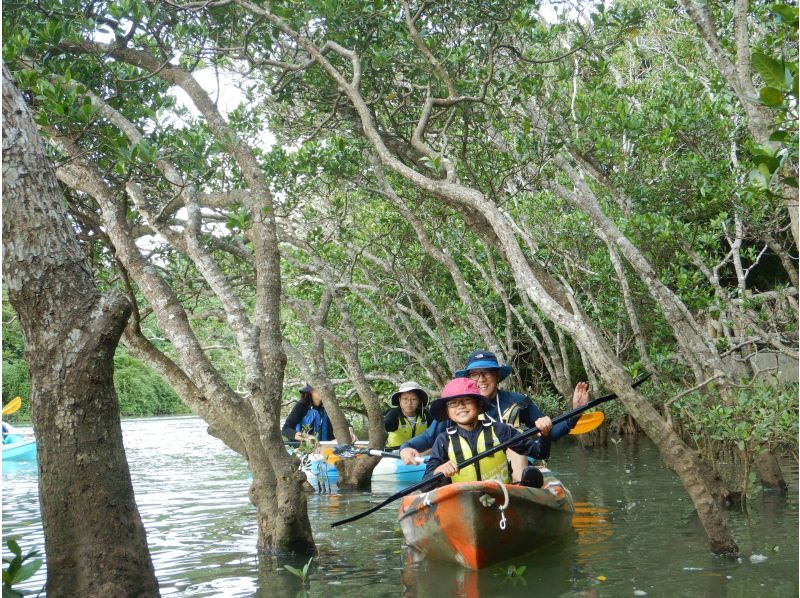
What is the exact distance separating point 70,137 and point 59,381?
3.96 metres

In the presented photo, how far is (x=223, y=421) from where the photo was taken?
24.4 ft

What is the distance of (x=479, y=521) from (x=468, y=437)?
2.72 ft

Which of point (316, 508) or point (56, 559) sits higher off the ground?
point (56, 559)

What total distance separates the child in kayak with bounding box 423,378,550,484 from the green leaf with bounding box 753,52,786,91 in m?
4.52

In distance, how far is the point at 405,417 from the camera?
1180 centimetres

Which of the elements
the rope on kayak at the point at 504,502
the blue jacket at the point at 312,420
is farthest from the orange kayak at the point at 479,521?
the blue jacket at the point at 312,420

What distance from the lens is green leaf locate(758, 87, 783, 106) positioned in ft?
9.83

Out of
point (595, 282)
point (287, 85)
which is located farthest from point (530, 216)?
point (287, 85)

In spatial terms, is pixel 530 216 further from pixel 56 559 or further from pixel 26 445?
pixel 26 445

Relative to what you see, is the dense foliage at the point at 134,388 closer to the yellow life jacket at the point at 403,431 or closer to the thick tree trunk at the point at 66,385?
the yellow life jacket at the point at 403,431

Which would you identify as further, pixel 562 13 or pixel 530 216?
pixel 530 216

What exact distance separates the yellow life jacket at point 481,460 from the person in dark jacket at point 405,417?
3.99 metres

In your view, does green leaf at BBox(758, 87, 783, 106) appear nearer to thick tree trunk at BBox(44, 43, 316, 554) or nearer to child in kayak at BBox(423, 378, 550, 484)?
child in kayak at BBox(423, 378, 550, 484)

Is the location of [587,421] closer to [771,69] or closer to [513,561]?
[513,561]
